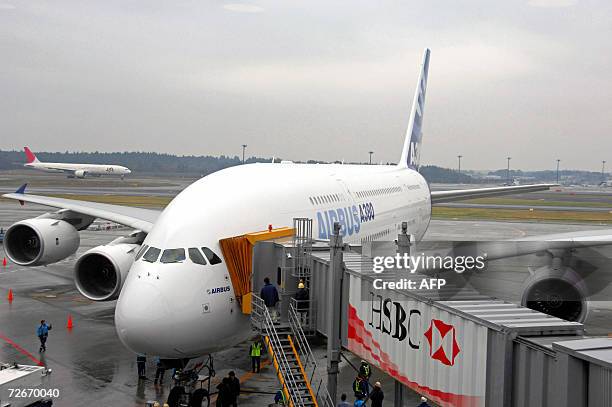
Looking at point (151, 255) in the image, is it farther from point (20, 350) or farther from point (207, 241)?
point (20, 350)

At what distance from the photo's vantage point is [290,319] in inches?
542

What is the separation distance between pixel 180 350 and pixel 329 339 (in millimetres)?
2939

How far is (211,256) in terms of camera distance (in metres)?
13.8

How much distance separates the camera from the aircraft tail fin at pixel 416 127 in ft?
125

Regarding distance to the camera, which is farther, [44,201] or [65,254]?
[44,201]

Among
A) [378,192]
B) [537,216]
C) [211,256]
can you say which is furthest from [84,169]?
[211,256]

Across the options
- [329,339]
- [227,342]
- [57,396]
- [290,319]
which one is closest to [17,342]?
[57,396]

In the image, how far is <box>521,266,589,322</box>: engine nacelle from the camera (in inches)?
663

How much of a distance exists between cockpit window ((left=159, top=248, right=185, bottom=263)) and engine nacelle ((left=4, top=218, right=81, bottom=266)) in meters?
12.4

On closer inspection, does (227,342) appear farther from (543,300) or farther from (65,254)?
(65,254)

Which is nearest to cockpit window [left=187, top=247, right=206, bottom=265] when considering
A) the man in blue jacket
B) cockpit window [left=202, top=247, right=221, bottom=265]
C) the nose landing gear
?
cockpit window [left=202, top=247, right=221, bottom=265]

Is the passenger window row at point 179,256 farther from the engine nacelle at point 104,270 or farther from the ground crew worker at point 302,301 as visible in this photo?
the engine nacelle at point 104,270

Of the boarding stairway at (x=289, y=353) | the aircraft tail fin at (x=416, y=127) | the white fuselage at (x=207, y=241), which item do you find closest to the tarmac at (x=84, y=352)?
the boarding stairway at (x=289, y=353)
